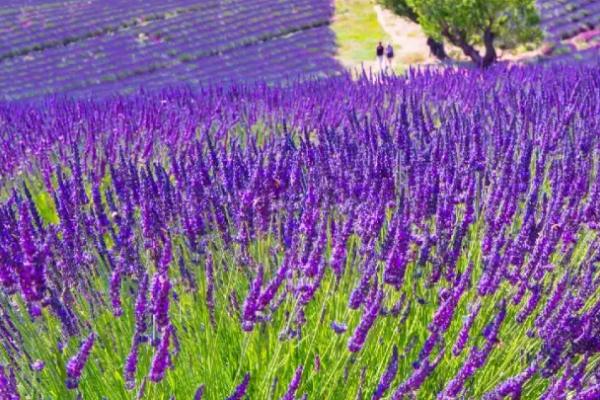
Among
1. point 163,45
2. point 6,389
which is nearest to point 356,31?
point 163,45

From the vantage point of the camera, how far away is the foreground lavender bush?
71.9 inches

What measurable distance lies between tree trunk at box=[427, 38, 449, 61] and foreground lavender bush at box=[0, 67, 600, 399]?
765 inches

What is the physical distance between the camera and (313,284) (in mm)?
1951

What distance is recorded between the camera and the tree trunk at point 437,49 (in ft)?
72.7

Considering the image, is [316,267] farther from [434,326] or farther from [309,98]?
[309,98]

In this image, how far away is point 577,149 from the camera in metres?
3.10

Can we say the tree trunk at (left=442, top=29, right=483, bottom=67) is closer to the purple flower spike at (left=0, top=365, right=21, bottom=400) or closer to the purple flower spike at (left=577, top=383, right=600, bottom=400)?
the purple flower spike at (left=577, top=383, right=600, bottom=400)

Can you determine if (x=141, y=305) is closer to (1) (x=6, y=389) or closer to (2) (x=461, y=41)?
(1) (x=6, y=389)

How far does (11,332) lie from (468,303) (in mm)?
1303

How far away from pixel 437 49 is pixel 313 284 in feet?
69.5

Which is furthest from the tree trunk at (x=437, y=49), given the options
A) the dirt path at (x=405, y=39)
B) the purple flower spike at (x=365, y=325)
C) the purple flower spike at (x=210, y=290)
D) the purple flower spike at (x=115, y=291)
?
the purple flower spike at (x=365, y=325)

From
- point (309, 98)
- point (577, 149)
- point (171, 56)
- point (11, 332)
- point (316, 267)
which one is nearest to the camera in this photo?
point (316, 267)

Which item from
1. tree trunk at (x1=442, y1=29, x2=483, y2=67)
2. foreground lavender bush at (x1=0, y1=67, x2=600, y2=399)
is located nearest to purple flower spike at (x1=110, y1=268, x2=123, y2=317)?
foreground lavender bush at (x1=0, y1=67, x2=600, y2=399)

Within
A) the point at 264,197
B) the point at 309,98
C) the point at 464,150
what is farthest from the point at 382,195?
the point at 309,98
